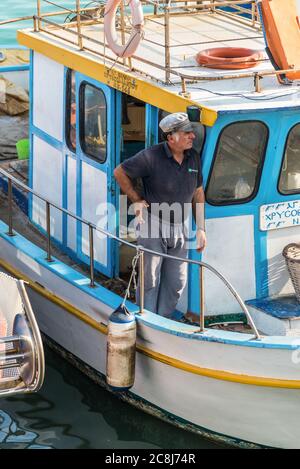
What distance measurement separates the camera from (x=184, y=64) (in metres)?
9.50

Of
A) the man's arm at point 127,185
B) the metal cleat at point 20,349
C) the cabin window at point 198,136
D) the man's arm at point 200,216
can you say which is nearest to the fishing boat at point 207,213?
the cabin window at point 198,136

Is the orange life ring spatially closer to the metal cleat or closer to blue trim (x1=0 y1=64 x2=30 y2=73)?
the metal cleat

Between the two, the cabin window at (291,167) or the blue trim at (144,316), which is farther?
the cabin window at (291,167)

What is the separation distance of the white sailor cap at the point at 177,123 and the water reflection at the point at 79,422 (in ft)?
8.55

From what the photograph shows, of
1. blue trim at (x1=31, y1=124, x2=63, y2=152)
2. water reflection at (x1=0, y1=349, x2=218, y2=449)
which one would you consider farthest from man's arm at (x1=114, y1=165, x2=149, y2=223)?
water reflection at (x1=0, y1=349, x2=218, y2=449)

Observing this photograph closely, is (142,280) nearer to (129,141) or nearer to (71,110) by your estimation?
Result: (129,141)

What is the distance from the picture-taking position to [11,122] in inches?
513

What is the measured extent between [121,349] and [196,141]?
173 centimetres

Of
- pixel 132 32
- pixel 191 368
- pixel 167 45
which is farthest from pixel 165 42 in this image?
pixel 191 368

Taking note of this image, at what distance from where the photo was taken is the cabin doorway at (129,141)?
396 inches

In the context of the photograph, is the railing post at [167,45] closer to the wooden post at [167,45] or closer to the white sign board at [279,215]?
the wooden post at [167,45]

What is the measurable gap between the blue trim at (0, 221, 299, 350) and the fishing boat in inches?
0.5

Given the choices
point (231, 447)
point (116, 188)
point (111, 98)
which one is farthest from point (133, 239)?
point (231, 447)
